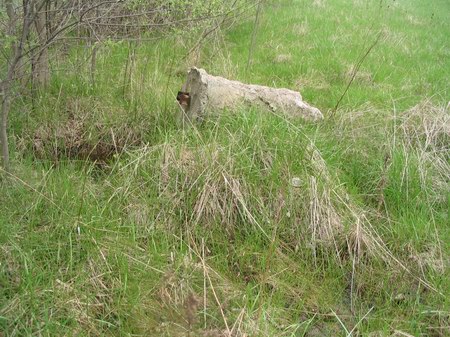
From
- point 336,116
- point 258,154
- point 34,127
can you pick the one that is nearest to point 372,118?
point 336,116

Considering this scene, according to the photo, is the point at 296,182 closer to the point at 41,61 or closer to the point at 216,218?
the point at 216,218

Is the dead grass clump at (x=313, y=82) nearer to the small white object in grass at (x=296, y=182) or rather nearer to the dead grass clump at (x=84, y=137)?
the dead grass clump at (x=84, y=137)

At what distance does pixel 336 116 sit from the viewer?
4059 millimetres

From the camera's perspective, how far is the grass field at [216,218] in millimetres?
2256

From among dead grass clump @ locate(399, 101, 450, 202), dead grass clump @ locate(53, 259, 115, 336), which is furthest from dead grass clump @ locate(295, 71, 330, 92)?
dead grass clump @ locate(53, 259, 115, 336)

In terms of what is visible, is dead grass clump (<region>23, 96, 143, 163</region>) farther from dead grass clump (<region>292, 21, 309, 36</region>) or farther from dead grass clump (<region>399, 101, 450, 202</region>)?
dead grass clump (<region>292, 21, 309, 36</region>)

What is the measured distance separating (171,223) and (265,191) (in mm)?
617

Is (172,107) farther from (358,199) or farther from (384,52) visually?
(384,52)

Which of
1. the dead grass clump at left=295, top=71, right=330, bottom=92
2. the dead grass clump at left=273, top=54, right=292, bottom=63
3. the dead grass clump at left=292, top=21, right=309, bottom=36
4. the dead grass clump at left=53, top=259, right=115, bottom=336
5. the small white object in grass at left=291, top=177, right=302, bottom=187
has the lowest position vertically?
the dead grass clump at left=53, top=259, right=115, bottom=336

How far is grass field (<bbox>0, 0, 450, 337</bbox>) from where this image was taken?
226cm

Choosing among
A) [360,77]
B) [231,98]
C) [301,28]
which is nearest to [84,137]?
[231,98]

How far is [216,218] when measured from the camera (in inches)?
112

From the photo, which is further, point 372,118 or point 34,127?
point 372,118

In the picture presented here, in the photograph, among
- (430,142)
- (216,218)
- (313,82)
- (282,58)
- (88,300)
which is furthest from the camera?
(282,58)
